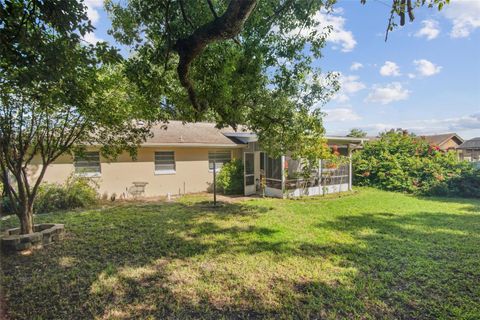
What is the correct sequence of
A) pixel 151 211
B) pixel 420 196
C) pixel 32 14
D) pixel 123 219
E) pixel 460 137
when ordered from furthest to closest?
pixel 460 137
pixel 420 196
pixel 151 211
pixel 123 219
pixel 32 14

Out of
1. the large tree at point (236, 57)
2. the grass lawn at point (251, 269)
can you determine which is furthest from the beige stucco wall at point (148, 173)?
the large tree at point (236, 57)

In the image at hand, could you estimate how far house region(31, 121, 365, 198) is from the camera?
37.3ft

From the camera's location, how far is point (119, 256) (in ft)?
16.3

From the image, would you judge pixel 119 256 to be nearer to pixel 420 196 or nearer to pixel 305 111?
pixel 305 111

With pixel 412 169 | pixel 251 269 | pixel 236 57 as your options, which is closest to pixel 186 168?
pixel 236 57

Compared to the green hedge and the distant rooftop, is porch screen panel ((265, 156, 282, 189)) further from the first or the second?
the distant rooftop

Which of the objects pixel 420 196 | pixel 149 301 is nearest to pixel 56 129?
pixel 149 301

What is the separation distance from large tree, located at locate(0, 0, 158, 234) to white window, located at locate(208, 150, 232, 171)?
7.22 m

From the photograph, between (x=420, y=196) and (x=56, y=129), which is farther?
(x=420, y=196)

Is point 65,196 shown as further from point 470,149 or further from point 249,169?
point 470,149

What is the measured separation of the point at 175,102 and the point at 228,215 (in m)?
4.07

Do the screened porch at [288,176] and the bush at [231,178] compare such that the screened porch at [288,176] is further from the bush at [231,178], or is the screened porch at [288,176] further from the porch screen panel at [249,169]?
the bush at [231,178]

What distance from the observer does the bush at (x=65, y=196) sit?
356 inches

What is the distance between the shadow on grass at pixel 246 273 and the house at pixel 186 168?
4732mm
